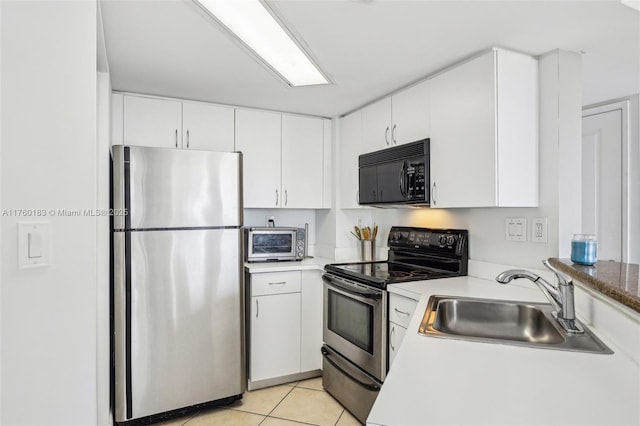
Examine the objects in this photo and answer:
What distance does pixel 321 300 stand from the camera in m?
3.04

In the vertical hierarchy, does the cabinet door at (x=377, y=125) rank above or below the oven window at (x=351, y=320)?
above

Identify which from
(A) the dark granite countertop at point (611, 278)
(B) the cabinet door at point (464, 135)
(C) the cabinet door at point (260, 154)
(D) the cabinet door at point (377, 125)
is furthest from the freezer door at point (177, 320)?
(A) the dark granite countertop at point (611, 278)

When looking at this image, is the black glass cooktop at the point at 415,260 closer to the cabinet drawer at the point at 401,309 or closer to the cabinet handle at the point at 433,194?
the cabinet drawer at the point at 401,309

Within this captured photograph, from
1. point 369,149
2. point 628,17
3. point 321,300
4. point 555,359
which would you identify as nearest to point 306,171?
point 369,149

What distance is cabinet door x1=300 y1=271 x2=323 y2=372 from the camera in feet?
9.79

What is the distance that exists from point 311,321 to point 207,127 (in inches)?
64.8

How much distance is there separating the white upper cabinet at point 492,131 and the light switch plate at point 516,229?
0.15 meters

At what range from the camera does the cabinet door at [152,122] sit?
2719mm

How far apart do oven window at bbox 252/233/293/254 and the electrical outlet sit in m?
1.77

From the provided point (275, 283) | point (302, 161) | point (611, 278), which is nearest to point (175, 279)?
point (275, 283)

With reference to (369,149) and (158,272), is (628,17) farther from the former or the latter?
(158,272)

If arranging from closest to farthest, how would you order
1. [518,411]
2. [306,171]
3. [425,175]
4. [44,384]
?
1. [518,411]
2. [44,384]
3. [425,175]
4. [306,171]

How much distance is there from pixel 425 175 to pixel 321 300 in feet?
4.15

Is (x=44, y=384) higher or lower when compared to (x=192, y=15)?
lower
